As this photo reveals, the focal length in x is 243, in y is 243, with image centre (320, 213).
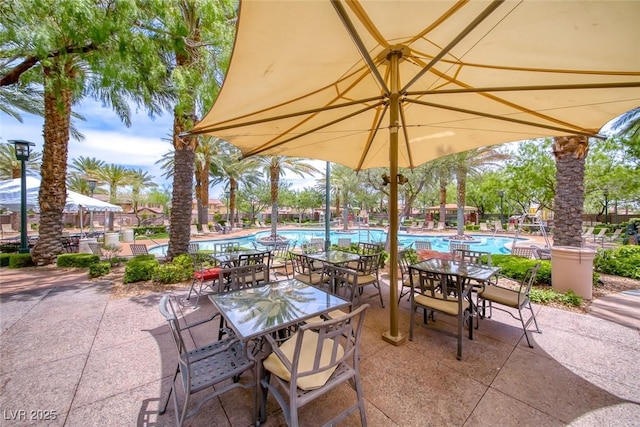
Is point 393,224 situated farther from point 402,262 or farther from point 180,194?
point 180,194

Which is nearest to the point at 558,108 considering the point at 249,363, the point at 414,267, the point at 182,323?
the point at 414,267

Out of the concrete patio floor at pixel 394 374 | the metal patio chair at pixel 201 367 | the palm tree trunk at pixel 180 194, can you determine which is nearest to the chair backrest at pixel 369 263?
the concrete patio floor at pixel 394 374

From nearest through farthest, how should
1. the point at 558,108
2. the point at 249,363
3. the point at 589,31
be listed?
the point at 589,31 < the point at 249,363 < the point at 558,108

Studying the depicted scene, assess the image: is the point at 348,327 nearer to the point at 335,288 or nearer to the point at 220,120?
the point at 335,288

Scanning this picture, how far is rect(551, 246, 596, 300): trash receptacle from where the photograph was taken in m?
4.76

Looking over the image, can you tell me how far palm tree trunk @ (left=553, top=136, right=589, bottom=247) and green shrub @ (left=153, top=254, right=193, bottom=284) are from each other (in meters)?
9.48

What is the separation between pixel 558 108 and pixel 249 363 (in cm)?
465

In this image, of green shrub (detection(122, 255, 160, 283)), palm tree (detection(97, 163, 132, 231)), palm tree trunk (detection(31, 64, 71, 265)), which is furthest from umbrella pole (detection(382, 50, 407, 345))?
palm tree (detection(97, 163, 132, 231))

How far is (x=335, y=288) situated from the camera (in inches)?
143

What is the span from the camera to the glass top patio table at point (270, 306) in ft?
6.89

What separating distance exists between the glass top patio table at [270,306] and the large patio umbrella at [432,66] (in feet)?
3.71

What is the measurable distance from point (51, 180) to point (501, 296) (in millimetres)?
11965

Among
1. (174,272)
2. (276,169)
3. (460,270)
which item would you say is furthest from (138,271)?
(276,169)

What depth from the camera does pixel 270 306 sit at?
252 cm
